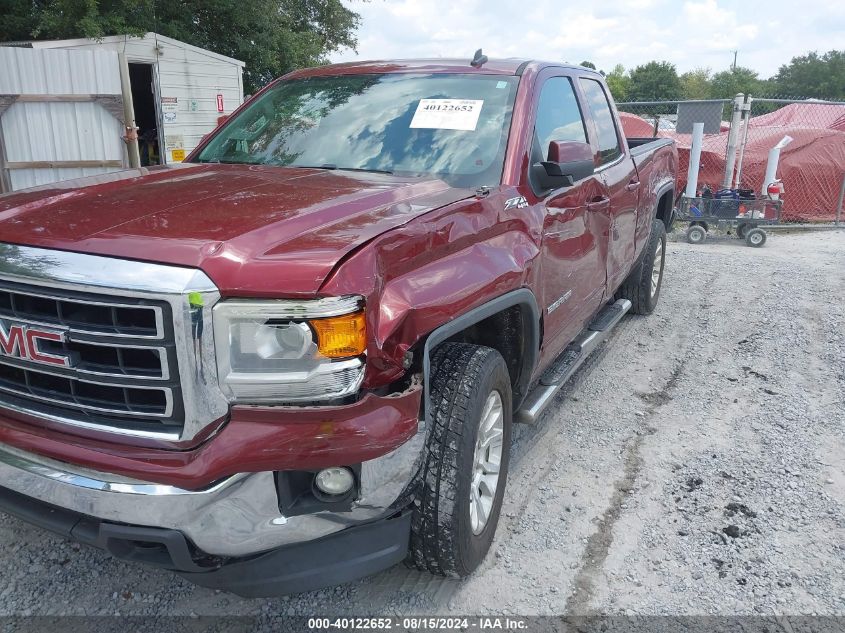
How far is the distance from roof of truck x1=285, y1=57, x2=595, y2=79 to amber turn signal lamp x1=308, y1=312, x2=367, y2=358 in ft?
6.76

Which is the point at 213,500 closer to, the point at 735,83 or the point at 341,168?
the point at 341,168

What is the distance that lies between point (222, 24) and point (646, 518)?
652 inches

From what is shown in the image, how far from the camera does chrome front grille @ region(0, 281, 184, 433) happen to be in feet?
6.34

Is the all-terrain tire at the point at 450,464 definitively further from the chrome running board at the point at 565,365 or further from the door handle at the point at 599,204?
the door handle at the point at 599,204

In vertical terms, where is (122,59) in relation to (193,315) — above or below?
above

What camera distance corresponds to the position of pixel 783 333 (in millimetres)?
5945

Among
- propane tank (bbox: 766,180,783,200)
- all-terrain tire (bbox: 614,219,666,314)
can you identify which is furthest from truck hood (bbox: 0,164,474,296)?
propane tank (bbox: 766,180,783,200)

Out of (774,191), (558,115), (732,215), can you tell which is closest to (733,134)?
(774,191)

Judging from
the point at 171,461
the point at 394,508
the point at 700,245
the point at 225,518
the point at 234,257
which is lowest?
the point at 700,245

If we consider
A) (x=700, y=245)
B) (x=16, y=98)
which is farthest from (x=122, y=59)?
(x=700, y=245)

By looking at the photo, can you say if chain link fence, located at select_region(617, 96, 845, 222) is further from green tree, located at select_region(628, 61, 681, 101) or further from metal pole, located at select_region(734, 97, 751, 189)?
green tree, located at select_region(628, 61, 681, 101)

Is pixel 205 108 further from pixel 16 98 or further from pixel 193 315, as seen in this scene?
pixel 193 315

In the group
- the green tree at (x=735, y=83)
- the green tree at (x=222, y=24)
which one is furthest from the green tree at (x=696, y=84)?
the green tree at (x=222, y=24)

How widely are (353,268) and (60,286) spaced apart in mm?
826
